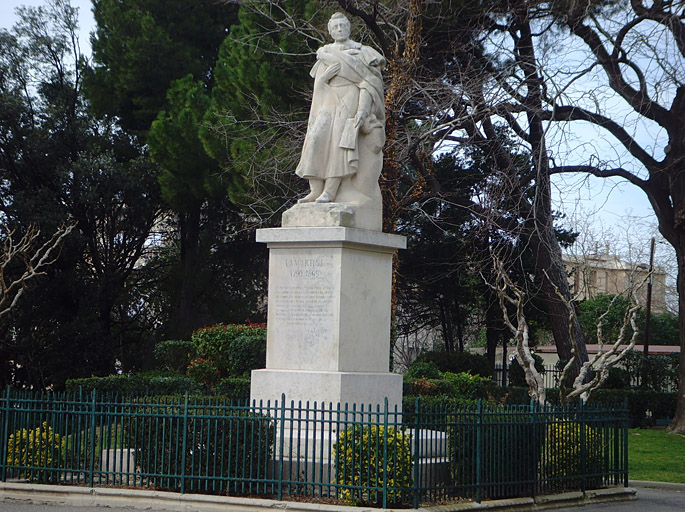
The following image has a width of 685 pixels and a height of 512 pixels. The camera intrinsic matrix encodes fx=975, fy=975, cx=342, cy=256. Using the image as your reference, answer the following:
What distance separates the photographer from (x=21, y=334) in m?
31.3

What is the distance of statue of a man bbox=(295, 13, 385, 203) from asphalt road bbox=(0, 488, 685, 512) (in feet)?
15.4

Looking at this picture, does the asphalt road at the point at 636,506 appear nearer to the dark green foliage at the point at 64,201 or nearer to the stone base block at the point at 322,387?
the stone base block at the point at 322,387

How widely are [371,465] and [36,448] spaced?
4359mm

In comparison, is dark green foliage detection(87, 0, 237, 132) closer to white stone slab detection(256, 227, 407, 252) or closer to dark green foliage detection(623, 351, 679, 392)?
dark green foliage detection(623, 351, 679, 392)

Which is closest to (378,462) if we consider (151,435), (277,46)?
(151,435)

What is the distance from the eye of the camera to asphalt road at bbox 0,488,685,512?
10688 mm

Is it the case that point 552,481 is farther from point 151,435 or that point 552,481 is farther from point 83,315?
point 83,315

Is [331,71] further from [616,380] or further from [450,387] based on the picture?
[616,380]

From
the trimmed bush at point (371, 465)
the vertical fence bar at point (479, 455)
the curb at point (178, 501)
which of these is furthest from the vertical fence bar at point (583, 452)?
the trimmed bush at point (371, 465)

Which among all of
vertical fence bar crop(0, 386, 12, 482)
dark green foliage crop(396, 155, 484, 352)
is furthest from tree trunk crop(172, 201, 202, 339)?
vertical fence bar crop(0, 386, 12, 482)

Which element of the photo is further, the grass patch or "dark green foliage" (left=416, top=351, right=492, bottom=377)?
"dark green foliage" (left=416, top=351, right=492, bottom=377)

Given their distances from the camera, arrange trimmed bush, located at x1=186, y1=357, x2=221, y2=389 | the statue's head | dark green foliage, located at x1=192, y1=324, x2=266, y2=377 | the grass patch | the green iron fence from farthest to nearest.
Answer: trimmed bush, located at x1=186, y1=357, x2=221, y2=389 → dark green foliage, located at x1=192, y1=324, x2=266, y2=377 → the grass patch → the statue's head → the green iron fence

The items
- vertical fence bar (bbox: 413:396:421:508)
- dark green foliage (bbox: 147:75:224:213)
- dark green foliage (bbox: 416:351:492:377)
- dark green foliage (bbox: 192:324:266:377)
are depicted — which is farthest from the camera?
dark green foliage (bbox: 416:351:492:377)

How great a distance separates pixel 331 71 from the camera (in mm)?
12766
